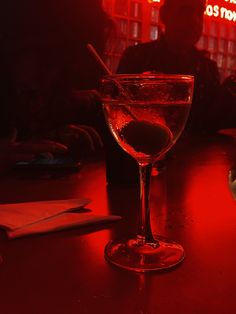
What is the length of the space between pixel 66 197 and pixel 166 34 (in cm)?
184

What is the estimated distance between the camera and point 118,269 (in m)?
0.43

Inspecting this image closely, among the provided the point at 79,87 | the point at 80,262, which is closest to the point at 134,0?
the point at 79,87

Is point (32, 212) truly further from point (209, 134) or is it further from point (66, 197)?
point (209, 134)

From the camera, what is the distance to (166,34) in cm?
235

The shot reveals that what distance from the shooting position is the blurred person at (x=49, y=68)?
1.54 m

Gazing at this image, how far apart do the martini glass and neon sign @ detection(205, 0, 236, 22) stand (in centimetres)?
449

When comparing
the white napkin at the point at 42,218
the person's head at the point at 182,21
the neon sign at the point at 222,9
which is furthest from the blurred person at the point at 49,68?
the neon sign at the point at 222,9

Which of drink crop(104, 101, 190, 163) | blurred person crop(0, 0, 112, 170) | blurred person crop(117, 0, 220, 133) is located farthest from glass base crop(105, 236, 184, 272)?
blurred person crop(117, 0, 220, 133)

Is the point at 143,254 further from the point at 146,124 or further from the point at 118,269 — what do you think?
the point at 146,124

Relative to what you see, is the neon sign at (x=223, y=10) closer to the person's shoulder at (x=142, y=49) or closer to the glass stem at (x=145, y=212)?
the person's shoulder at (x=142, y=49)

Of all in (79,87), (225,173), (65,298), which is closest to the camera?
(65,298)

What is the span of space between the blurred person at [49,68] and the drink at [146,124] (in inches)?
32.9

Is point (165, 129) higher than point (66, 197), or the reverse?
point (165, 129)

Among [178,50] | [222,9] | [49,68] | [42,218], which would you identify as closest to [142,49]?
[178,50]
